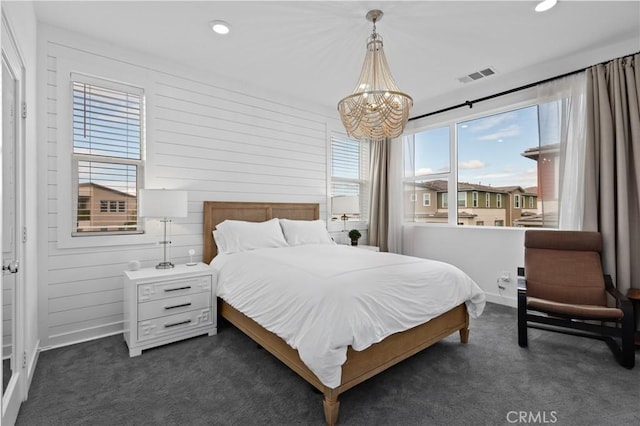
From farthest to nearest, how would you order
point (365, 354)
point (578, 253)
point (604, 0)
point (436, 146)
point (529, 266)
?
1. point (436, 146)
2. point (529, 266)
3. point (578, 253)
4. point (604, 0)
5. point (365, 354)

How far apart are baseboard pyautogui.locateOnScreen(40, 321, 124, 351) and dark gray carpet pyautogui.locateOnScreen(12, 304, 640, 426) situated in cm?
10

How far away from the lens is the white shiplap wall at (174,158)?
9.13 ft

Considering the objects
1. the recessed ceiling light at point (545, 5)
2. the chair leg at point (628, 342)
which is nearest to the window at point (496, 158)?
the recessed ceiling light at point (545, 5)

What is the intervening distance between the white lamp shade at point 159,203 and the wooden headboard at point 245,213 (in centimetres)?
66

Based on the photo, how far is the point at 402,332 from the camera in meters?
2.20

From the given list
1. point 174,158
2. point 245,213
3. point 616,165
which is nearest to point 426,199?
point 616,165

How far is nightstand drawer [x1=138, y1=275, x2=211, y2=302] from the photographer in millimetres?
2648

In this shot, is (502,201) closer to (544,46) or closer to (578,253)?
(578,253)

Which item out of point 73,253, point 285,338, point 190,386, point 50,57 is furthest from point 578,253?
point 50,57

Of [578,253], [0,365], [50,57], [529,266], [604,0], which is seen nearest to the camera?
[0,365]

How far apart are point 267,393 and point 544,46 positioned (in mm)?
3974

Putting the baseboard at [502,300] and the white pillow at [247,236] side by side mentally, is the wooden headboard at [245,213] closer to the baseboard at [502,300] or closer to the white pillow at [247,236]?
the white pillow at [247,236]

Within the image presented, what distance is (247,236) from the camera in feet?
11.5

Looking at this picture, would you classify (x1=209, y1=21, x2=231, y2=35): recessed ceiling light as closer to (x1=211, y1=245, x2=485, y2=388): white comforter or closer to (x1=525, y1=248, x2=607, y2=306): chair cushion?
(x1=211, y1=245, x2=485, y2=388): white comforter
